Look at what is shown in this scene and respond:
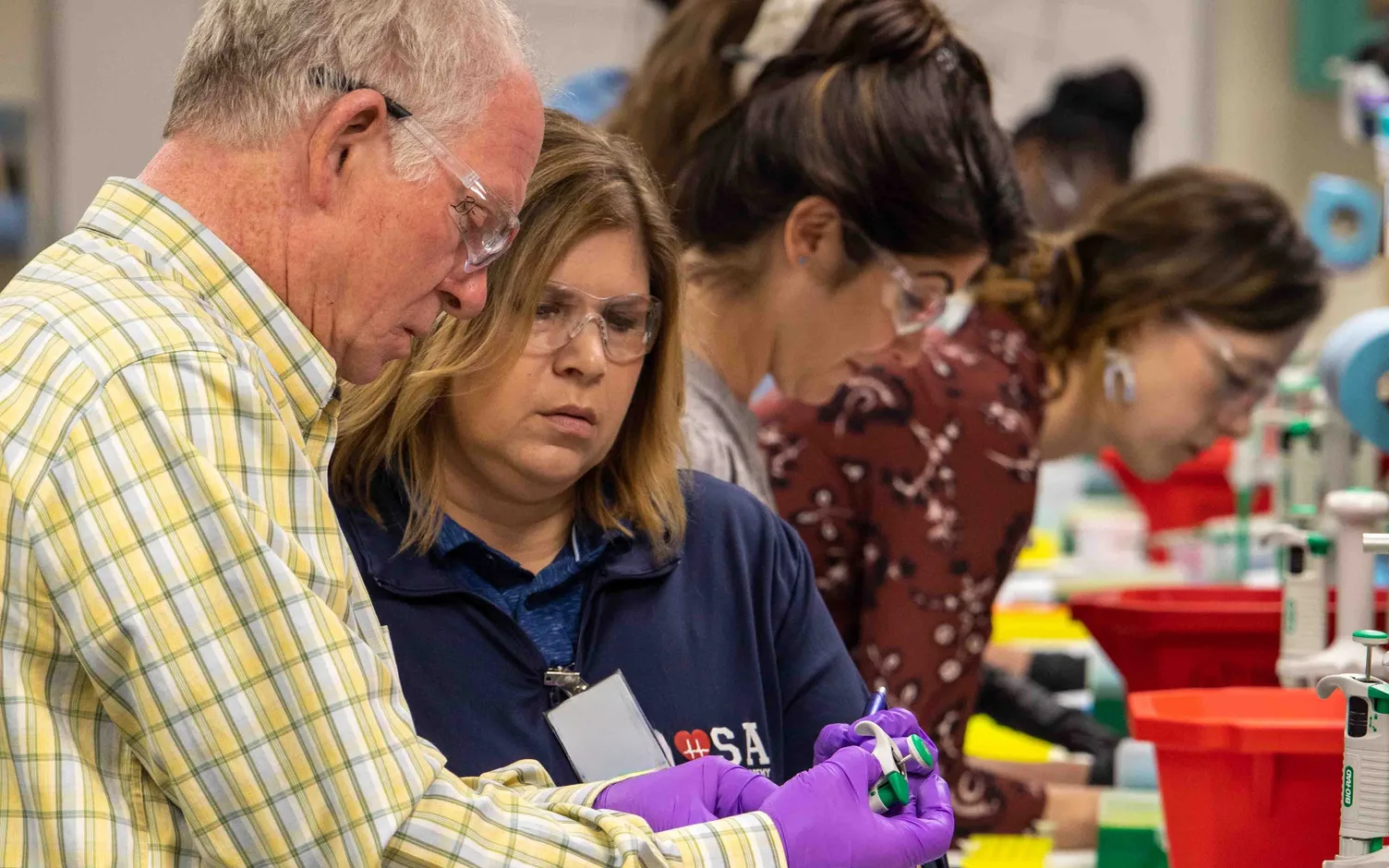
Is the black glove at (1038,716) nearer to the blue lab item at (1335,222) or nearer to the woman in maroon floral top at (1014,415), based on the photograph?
the woman in maroon floral top at (1014,415)

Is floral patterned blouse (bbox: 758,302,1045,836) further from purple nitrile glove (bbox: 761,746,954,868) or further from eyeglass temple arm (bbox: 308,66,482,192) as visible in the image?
eyeglass temple arm (bbox: 308,66,482,192)

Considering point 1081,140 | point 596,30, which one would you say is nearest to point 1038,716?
point 1081,140

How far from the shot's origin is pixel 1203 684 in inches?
101

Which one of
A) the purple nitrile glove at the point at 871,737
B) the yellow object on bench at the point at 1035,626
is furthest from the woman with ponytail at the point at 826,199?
the yellow object on bench at the point at 1035,626

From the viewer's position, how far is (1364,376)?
1905 mm

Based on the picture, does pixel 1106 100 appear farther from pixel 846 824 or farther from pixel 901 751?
pixel 846 824

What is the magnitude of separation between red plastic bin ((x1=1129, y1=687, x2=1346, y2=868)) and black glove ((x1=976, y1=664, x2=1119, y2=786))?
1435 millimetres

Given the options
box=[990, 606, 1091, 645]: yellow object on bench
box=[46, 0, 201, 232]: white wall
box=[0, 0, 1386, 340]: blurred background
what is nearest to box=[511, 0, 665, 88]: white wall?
box=[0, 0, 1386, 340]: blurred background

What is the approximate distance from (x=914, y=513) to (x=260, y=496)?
4.61 ft

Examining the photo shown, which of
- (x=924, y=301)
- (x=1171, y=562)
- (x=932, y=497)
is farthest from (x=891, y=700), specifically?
(x=1171, y=562)

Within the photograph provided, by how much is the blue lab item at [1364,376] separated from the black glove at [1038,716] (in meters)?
1.26

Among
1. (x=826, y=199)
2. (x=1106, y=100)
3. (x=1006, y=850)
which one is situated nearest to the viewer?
(x=826, y=199)

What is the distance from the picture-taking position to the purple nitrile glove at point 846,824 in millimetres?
1188

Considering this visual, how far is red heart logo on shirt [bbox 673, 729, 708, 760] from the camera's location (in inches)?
59.1
